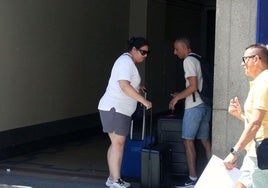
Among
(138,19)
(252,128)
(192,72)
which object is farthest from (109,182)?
(138,19)

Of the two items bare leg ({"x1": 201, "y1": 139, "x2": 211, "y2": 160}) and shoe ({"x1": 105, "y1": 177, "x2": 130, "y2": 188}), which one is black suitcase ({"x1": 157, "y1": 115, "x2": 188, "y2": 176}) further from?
shoe ({"x1": 105, "y1": 177, "x2": 130, "y2": 188})

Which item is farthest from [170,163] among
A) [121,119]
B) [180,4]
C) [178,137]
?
[180,4]

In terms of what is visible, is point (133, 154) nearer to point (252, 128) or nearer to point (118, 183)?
point (118, 183)

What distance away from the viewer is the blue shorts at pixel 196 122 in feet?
20.2

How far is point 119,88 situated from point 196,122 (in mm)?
949

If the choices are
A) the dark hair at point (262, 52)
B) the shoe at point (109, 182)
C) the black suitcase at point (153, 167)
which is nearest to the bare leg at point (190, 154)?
the black suitcase at point (153, 167)

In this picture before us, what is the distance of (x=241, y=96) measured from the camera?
5.74 meters

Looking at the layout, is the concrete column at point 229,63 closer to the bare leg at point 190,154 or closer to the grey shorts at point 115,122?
the bare leg at point 190,154

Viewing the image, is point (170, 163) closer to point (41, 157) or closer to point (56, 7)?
point (41, 157)

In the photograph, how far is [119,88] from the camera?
593 centimetres

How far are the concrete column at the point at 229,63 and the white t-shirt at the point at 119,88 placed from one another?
864mm

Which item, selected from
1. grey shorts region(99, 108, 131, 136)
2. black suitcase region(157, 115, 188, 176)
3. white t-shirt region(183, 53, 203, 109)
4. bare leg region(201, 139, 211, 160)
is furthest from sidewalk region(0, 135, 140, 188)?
white t-shirt region(183, 53, 203, 109)

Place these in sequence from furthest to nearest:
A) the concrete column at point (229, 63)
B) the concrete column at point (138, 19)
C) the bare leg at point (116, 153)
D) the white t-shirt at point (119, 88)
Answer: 1. the concrete column at point (138, 19)
2. the bare leg at point (116, 153)
3. the white t-shirt at point (119, 88)
4. the concrete column at point (229, 63)

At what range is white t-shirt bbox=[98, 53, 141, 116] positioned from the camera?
19.1 feet
